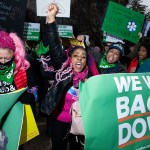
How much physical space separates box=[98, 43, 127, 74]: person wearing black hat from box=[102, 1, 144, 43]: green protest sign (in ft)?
5.09

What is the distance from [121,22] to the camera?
20.6ft

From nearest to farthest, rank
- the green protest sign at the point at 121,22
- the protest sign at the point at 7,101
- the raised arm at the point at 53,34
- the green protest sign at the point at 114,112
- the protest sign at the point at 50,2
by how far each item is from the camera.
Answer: the protest sign at the point at 7,101 < the green protest sign at the point at 114,112 < the raised arm at the point at 53,34 < the protest sign at the point at 50,2 < the green protest sign at the point at 121,22

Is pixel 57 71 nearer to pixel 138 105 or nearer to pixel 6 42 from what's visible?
pixel 6 42

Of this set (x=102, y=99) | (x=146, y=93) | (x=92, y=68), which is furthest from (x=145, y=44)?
(x=102, y=99)

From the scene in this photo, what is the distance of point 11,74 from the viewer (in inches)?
120

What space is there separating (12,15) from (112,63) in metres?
1.45

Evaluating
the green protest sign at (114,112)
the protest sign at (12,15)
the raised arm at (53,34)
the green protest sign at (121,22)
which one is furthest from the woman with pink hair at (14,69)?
the green protest sign at (121,22)

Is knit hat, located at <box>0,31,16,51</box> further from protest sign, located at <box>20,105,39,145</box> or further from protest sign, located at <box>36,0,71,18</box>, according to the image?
protest sign, located at <box>36,0,71,18</box>

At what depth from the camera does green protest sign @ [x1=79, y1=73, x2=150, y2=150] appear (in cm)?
280

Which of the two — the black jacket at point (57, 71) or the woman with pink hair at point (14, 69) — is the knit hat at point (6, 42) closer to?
the woman with pink hair at point (14, 69)

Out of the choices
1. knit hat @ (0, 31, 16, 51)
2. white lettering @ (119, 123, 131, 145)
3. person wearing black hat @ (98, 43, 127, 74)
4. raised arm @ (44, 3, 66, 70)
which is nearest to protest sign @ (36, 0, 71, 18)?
person wearing black hat @ (98, 43, 127, 74)

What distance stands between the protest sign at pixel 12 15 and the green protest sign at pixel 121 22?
205 cm

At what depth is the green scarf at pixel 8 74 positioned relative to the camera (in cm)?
301

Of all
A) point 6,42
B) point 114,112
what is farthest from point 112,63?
point 6,42
